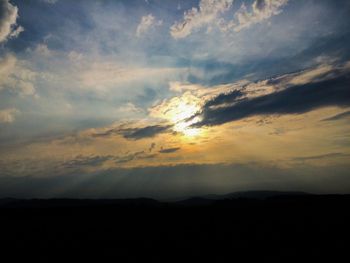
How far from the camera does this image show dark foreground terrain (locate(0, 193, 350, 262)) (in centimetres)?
3150

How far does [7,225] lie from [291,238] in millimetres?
54107

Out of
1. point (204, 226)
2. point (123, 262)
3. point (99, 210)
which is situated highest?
point (99, 210)

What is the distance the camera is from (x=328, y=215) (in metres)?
49.3

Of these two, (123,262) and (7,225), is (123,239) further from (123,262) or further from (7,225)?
(7,225)

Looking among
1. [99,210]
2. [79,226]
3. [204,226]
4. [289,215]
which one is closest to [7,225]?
[79,226]

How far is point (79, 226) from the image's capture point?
52812 mm

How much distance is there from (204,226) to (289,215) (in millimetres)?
17937

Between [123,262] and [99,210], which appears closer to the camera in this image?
[123,262]

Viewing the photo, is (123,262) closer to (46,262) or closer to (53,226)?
(46,262)

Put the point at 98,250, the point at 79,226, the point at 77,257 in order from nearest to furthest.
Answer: the point at 77,257, the point at 98,250, the point at 79,226

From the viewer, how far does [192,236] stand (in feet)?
131

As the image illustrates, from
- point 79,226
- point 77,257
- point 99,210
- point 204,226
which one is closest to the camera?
point 77,257

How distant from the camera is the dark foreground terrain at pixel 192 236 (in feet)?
103

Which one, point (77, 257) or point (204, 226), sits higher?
point (204, 226)
